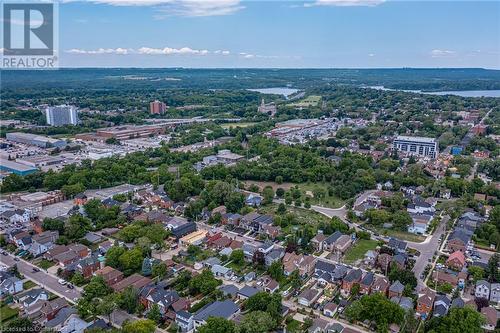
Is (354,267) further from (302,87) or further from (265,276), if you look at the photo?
(302,87)

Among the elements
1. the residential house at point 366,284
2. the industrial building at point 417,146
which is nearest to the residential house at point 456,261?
the residential house at point 366,284

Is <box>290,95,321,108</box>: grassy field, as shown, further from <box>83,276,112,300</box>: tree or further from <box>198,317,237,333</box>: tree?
<box>198,317,237,333</box>: tree

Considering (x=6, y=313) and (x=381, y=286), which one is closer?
(x=6, y=313)

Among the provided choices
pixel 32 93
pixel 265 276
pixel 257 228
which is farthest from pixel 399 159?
pixel 32 93

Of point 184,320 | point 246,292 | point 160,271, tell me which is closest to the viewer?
point 184,320

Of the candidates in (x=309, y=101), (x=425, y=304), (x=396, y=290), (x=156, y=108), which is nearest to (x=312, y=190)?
(x=396, y=290)

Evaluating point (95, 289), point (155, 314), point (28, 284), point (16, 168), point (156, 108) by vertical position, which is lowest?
point (28, 284)

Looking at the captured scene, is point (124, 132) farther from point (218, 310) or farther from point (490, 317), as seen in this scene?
point (490, 317)
